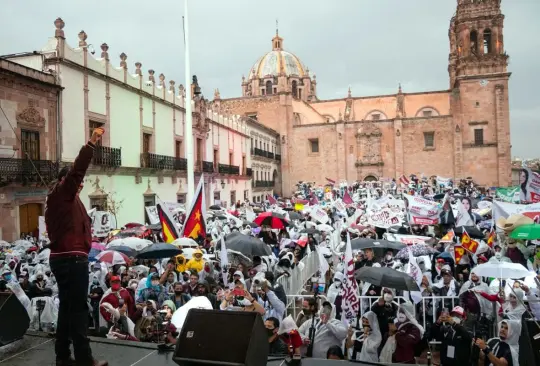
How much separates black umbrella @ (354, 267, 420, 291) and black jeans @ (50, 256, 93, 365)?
13.3ft

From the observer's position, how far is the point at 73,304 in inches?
146

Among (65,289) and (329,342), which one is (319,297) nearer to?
(329,342)

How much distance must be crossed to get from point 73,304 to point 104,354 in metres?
0.82

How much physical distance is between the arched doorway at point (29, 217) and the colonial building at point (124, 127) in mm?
2389

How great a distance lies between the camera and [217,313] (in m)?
3.67

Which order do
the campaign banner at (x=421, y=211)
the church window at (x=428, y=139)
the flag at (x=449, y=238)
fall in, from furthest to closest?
the church window at (x=428, y=139) → the campaign banner at (x=421, y=211) → the flag at (x=449, y=238)

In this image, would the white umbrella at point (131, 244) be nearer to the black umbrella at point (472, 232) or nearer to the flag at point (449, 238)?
the flag at point (449, 238)

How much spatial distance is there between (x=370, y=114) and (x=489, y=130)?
14.6 m

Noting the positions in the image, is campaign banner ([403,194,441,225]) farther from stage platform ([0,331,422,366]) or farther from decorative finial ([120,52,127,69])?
decorative finial ([120,52,127,69])

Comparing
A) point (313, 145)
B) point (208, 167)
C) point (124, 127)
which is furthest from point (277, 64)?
point (124, 127)

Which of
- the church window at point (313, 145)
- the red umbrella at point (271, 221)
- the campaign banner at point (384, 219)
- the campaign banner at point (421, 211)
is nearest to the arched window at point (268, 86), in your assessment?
the church window at point (313, 145)

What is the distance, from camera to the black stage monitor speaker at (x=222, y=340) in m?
3.40

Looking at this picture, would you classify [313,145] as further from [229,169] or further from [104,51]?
[104,51]

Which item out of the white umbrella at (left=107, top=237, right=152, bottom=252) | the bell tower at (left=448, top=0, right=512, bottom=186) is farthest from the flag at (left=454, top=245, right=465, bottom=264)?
the bell tower at (left=448, top=0, right=512, bottom=186)
